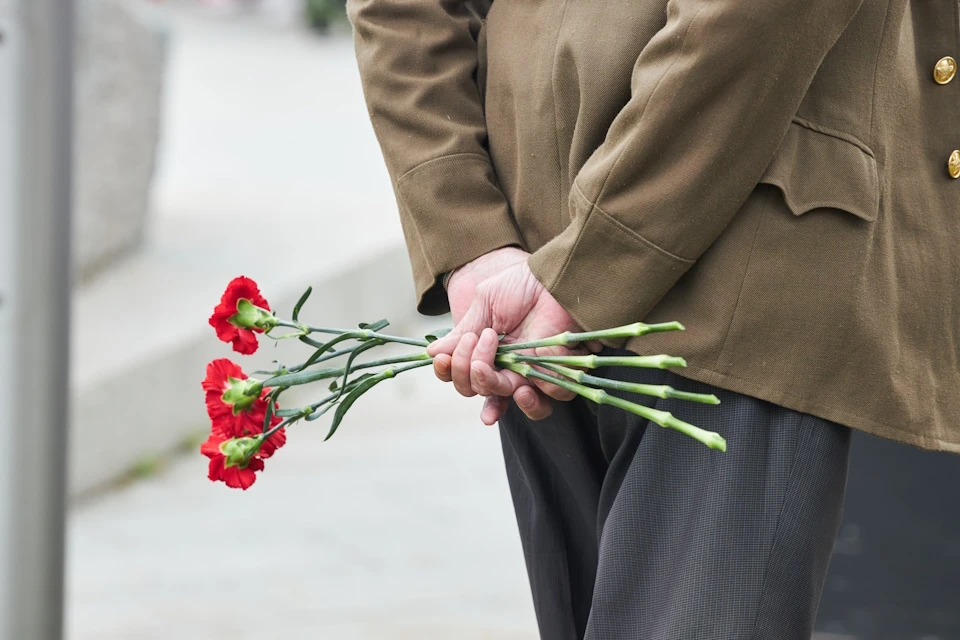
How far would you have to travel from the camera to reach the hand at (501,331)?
115cm

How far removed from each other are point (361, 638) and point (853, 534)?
3.86 feet

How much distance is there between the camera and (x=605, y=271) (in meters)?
1.11

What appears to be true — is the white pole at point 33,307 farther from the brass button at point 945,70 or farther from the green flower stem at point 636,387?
the brass button at point 945,70

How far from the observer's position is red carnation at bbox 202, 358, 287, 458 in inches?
45.6

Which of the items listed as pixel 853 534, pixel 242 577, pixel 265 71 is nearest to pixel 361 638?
pixel 242 577

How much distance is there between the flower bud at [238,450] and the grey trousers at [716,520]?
1.12ft

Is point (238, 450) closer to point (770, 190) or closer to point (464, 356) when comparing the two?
point (464, 356)

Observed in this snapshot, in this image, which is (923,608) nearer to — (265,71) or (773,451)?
(773,451)

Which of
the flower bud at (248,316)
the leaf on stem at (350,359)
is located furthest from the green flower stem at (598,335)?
the flower bud at (248,316)

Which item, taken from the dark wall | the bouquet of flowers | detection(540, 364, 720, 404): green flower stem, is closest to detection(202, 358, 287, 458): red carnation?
the bouquet of flowers

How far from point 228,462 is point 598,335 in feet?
1.22

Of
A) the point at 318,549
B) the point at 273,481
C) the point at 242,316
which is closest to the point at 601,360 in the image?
the point at 242,316

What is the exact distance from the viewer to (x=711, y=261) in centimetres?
111

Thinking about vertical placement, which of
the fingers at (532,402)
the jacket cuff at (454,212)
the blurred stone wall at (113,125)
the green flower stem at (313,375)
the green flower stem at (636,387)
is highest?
the blurred stone wall at (113,125)
